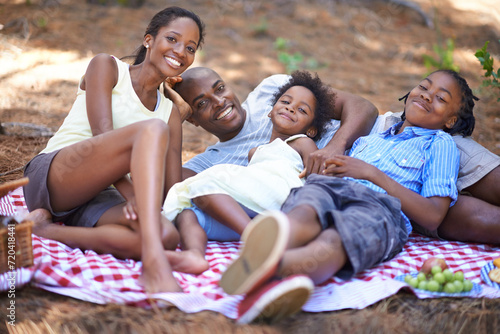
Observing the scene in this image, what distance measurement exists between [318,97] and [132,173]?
154 cm

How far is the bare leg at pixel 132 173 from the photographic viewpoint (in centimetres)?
208

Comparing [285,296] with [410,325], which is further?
[410,325]

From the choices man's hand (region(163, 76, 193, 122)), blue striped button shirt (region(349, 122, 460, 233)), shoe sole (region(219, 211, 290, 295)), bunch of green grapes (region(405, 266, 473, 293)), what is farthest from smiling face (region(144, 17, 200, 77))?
bunch of green grapes (region(405, 266, 473, 293))

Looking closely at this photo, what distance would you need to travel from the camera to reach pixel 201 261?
2309mm

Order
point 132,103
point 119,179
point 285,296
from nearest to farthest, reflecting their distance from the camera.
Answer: point 285,296 → point 119,179 → point 132,103

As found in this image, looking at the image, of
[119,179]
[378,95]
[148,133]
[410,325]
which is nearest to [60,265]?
[119,179]

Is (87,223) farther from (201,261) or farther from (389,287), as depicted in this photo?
(389,287)

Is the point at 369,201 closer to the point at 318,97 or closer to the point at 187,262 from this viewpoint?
the point at 187,262

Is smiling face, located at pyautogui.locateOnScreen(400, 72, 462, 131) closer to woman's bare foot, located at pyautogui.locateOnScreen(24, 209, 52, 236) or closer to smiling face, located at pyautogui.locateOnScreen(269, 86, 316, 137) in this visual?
smiling face, located at pyautogui.locateOnScreen(269, 86, 316, 137)

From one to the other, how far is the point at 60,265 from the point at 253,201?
3.38ft

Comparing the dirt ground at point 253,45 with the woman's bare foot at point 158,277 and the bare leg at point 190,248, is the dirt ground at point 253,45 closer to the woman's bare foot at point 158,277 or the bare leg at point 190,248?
the bare leg at point 190,248

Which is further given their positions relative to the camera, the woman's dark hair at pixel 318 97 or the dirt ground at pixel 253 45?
the dirt ground at pixel 253 45

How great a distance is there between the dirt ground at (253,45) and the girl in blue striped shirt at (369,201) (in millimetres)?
1789

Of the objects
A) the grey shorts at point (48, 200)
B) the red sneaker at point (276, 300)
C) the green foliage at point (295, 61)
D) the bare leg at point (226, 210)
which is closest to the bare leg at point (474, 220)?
the bare leg at point (226, 210)
